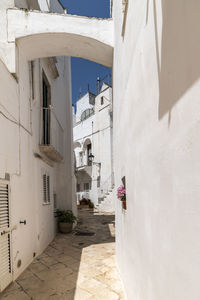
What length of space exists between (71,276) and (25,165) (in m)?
2.99

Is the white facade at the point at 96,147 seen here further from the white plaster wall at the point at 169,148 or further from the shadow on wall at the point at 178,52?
the shadow on wall at the point at 178,52

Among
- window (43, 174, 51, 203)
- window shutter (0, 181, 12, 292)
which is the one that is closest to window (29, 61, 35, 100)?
window (43, 174, 51, 203)

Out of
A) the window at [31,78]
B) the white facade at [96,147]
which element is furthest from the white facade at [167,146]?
the white facade at [96,147]

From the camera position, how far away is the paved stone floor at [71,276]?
397 cm

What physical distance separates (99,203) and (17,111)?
560 inches

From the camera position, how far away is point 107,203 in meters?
16.9

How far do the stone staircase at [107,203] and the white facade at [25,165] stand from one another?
7.99m

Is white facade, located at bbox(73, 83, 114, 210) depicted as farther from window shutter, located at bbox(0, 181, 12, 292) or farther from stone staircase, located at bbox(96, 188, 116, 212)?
window shutter, located at bbox(0, 181, 12, 292)

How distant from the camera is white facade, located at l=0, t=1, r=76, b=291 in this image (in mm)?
4492

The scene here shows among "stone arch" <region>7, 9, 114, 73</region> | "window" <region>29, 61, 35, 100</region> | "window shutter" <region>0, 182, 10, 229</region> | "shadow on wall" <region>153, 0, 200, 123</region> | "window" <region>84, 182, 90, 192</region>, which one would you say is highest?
"stone arch" <region>7, 9, 114, 73</region>

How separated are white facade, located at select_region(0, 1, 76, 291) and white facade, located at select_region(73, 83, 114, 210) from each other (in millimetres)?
10032

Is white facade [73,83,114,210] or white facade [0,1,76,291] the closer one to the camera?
white facade [0,1,76,291]

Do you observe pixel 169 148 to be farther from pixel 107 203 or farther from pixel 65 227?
pixel 107 203

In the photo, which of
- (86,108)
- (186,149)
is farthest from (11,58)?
(86,108)
